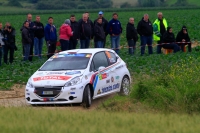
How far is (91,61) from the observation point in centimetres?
1761

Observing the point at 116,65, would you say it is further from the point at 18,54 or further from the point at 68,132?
the point at 18,54

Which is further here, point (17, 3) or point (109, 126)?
point (17, 3)

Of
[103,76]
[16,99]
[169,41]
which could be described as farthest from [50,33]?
[103,76]

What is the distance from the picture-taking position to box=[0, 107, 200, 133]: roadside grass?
32.9 feet

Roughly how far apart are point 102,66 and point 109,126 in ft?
24.5

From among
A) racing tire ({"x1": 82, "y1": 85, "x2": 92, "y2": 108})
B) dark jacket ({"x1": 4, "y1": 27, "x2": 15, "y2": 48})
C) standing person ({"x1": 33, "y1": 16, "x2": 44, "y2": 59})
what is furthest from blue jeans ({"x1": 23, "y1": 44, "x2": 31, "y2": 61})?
racing tire ({"x1": 82, "y1": 85, "x2": 92, "y2": 108})

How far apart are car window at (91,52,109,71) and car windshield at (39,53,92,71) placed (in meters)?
0.24

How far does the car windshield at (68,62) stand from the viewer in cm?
1738

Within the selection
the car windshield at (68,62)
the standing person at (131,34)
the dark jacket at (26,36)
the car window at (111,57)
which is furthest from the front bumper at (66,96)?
the standing person at (131,34)

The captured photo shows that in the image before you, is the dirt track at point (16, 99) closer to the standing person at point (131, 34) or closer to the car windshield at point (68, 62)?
the car windshield at point (68, 62)

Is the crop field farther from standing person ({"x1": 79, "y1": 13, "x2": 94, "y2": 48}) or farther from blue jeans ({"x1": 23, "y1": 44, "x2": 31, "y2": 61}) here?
standing person ({"x1": 79, "y1": 13, "x2": 94, "y2": 48})

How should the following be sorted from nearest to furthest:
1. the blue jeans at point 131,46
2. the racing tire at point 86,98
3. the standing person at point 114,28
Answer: the racing tire at point 86,98, the standing person at point 114,28, the blue jeans at point 131,46

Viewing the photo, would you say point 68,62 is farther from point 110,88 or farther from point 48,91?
point 48,91

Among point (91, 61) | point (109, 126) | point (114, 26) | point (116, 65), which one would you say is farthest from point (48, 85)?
point (114, 26)
